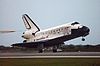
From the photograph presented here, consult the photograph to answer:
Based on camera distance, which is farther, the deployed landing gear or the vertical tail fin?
the vertical tail fin

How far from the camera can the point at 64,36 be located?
170ft

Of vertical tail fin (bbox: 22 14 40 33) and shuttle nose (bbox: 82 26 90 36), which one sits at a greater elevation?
vertical tail fin (bbox: 22 14 40 33)

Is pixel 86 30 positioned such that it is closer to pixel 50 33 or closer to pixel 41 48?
pixel 50 33

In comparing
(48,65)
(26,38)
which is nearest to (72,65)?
(48,65)

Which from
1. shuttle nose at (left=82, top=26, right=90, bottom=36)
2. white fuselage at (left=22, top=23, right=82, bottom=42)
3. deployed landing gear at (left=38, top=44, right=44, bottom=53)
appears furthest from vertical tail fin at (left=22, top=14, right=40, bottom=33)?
shuttle nose at (left=82, top=26, right=90, bottom=36)

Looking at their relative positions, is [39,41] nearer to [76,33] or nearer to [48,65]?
[76,33]

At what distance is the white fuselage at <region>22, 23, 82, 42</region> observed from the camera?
51.6 m

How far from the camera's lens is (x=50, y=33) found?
177 ft

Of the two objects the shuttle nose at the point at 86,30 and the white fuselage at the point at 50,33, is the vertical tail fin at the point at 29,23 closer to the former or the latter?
the white fuselage at the point at 50,33

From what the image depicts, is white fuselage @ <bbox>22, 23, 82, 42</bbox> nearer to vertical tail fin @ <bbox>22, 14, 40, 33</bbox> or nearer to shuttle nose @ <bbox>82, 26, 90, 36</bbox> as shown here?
shuttle nose @ <bbox>82, 26, 90, 36</bbox>

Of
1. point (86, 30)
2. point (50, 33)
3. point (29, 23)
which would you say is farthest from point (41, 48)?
point (29, 23)

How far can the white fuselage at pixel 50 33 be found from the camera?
51.6 meters

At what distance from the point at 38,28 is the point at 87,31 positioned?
1267cm

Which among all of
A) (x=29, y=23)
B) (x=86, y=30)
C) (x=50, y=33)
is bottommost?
(x=86, y=30)
